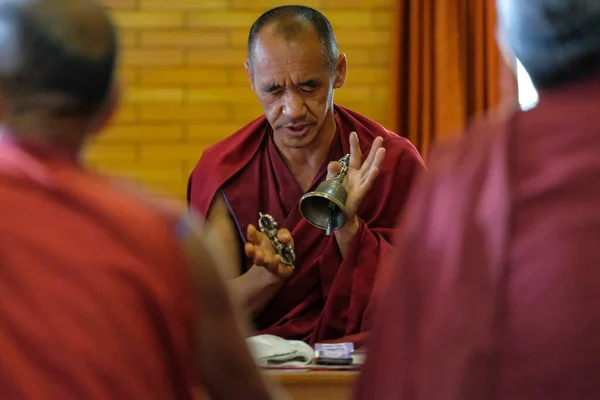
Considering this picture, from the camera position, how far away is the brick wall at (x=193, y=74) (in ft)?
12.2

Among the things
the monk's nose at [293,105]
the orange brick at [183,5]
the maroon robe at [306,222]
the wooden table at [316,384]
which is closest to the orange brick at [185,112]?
the orange brick at [183,5]

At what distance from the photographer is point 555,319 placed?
0.98 metres

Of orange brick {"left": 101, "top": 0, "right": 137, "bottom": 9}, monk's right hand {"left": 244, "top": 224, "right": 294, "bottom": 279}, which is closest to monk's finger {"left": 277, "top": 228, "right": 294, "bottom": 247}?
monk's right hand {"left": 244, "top": 224, "right": 294, "bottom": 279}

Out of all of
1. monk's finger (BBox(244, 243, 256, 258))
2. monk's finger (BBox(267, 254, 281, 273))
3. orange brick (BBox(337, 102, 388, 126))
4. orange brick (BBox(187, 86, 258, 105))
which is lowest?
monk's finger (BBox(267, 254, 281, 273))

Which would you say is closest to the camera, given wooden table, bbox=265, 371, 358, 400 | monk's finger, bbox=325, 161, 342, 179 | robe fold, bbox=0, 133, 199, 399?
robe fold, bbox=0, 133, 199, 399

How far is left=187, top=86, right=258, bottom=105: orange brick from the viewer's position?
3738 mm

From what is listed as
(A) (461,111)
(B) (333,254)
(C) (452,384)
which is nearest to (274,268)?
(B) (333,254)

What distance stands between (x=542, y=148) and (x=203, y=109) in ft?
9.30

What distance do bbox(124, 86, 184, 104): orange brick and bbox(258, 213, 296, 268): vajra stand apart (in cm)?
166

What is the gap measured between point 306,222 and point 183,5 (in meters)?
1.71

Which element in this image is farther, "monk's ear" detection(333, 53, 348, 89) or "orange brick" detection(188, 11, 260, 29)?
"orange brick" detection(188, 11, 260, 29)

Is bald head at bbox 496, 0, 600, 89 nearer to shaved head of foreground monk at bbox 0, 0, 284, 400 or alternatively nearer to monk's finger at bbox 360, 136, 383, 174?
shaved head of foreground monk at bbox 0, 0, 284, 400

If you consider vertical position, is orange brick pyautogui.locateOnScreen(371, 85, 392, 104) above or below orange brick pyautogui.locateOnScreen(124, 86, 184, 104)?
below

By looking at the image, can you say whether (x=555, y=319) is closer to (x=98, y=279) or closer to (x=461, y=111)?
(x=98, y=279)
